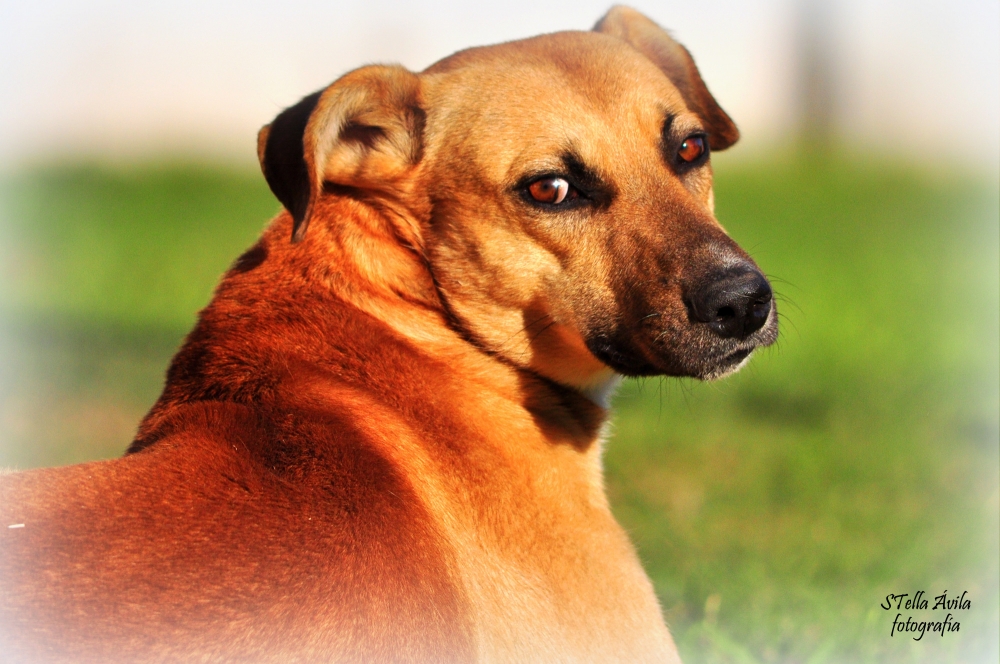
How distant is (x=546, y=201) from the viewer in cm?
324

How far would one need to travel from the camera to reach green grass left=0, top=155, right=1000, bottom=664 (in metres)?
4.48

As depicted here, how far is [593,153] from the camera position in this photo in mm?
3275

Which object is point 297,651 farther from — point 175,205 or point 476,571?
point 175,205

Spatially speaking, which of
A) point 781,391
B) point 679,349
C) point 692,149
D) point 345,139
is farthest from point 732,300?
point 781,391

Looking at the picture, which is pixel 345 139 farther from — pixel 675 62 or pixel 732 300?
pixel 675 62

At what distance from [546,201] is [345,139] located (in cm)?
75

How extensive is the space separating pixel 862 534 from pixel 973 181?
632 cm

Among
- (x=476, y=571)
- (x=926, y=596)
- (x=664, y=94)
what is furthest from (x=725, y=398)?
(x=476, y=571)

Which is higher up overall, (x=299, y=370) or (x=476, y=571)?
(x=299, y=370)

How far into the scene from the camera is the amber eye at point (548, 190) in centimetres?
324

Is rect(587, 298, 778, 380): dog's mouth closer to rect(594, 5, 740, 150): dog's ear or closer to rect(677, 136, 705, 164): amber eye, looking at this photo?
rect(677, 136, 705, 164): amber eye

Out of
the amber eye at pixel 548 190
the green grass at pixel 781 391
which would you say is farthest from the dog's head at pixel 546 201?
the green grass at pixel 781 391

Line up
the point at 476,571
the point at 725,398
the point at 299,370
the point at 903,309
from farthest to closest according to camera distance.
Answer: the point at 903,309 → the point at 725,398 → the point at 299,370 → the point at 476,571

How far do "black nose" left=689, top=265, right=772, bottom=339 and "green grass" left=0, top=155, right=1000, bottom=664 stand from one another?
542 millimetres
